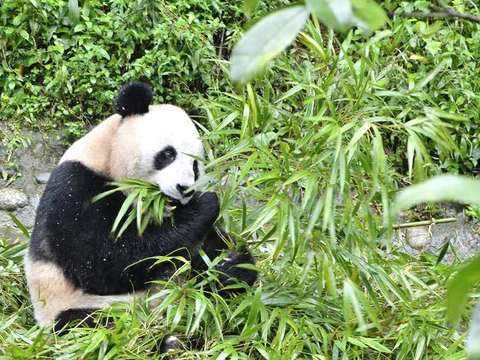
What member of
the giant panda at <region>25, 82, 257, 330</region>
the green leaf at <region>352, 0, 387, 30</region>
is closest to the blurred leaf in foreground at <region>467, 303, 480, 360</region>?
the green leaf at <region>352, 0, 387, 30</region>

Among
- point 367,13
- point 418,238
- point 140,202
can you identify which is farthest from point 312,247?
point 418,238

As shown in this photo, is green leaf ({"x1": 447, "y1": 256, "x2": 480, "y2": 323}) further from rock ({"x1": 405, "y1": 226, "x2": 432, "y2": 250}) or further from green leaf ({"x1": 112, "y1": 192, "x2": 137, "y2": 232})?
rock ({"x1": 405, "y1": 226, "x2": 432, "y2": 250})

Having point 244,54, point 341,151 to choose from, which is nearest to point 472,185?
point 244,54

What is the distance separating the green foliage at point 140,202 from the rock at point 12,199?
6.49 feet

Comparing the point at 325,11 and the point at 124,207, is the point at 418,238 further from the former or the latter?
the point at 325,11

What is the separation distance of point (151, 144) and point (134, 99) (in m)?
0.24

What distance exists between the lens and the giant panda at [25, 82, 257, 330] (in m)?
3.52

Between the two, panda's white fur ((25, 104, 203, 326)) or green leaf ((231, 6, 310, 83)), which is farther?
panda's white fur ((25, 104, 203, 326))

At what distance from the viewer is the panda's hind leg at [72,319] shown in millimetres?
3508

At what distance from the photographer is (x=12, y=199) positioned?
5.33m

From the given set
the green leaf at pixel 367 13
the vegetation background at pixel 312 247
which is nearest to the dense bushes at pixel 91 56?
the vegetation background at pixel 312 247

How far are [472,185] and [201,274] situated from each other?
290 cm

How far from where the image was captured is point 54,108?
223 inches

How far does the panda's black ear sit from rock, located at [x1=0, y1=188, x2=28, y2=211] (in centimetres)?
184
